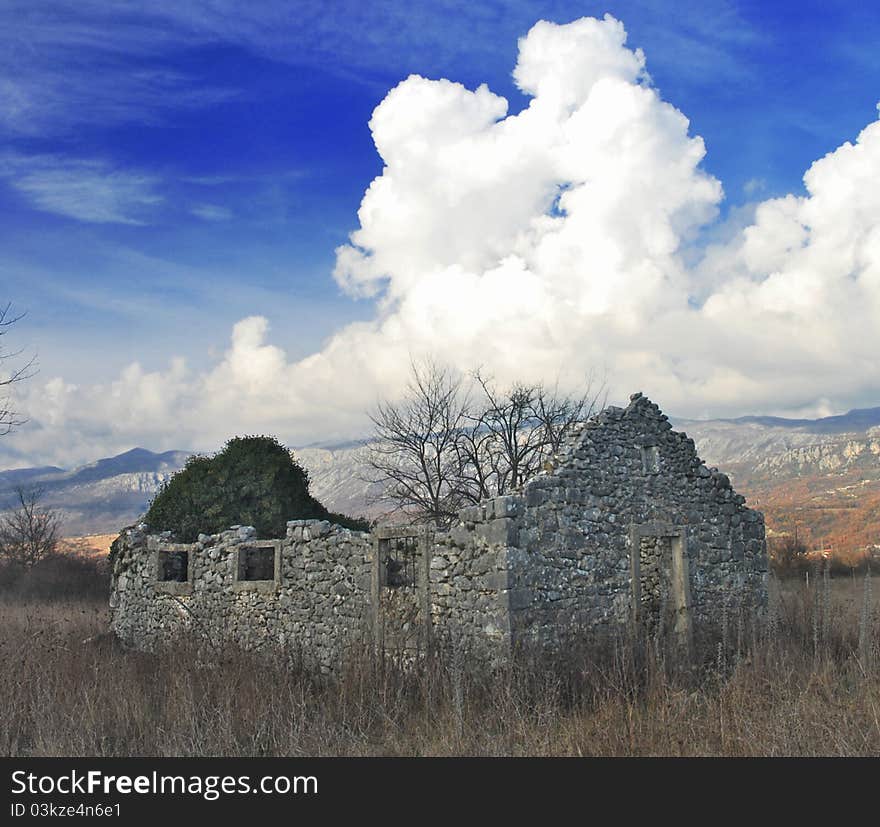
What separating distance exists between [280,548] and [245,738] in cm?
583

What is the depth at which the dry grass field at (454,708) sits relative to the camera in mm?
7129

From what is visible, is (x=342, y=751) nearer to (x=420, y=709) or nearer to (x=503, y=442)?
(x=420, y=709)

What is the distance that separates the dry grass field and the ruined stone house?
2.47 feet

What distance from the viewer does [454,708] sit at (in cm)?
855

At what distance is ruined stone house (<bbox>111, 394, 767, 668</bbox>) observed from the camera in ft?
35.7

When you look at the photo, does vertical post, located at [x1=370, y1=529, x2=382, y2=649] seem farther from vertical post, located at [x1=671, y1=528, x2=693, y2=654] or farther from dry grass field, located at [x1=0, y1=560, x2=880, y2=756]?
vertical post, located at [x1=671, y1=528, x2=693, y2=654]

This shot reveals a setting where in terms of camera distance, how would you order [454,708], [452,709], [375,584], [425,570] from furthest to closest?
1. [375,584]
2. [425,570]
3. [452,709]
4. [454,708]

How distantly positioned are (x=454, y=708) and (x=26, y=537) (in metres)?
37.9

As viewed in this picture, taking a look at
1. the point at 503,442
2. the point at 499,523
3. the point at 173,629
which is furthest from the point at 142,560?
the point at 503,442

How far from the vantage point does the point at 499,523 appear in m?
10.7

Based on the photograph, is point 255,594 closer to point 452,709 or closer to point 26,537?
point 452,709

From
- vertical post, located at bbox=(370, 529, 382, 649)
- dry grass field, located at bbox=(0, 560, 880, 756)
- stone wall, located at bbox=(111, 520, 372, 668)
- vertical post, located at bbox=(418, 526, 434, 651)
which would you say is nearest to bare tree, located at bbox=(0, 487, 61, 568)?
stone wall, located at bbox=(111, 520, 372, 668)

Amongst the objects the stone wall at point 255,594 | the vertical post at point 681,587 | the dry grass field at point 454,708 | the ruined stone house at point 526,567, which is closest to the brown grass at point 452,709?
the dry grass field at point 454,708

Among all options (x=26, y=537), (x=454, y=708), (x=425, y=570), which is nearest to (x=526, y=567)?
(x=425, y=570)
